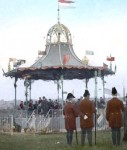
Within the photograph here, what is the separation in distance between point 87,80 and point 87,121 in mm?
22028

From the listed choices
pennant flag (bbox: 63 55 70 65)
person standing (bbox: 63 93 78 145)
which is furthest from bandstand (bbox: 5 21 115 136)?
person standing (bbox: 63 93 78 145)

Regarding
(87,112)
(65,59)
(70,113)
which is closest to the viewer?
(87,112)

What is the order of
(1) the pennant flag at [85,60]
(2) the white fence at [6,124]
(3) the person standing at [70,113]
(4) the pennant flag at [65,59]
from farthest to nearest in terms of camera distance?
(1) the pennant flag at [85,60] < (4) the pennant flag at [65,59] < (2) the white fence at [6,124] < (3) the person standing at [70,113]

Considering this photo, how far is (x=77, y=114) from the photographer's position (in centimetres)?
1583

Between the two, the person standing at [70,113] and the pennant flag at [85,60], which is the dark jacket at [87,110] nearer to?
the person standing at [70,113]

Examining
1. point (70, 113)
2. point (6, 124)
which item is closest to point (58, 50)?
point (6, 124)

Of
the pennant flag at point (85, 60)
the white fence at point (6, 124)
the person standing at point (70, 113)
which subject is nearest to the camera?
the person standing at point (70, 113)

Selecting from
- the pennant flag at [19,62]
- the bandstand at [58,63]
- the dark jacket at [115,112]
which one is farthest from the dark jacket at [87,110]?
the pennant flag at [19,62]

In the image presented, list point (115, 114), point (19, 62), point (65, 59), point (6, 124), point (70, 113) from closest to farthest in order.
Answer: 1. point (115, 114)
2. point (70, 113)
3. point (6, 124)
4. point (65, 59)
5. point (19, 62)

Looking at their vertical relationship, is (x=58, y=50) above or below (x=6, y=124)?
above

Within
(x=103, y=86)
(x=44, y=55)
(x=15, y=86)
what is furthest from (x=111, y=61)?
(x=15, y=86)

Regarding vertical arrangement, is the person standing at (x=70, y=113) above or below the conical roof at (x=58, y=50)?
below

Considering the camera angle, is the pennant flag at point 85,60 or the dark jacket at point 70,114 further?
the pennant flag at point 85,60

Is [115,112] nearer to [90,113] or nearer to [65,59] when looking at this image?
[90,113]
